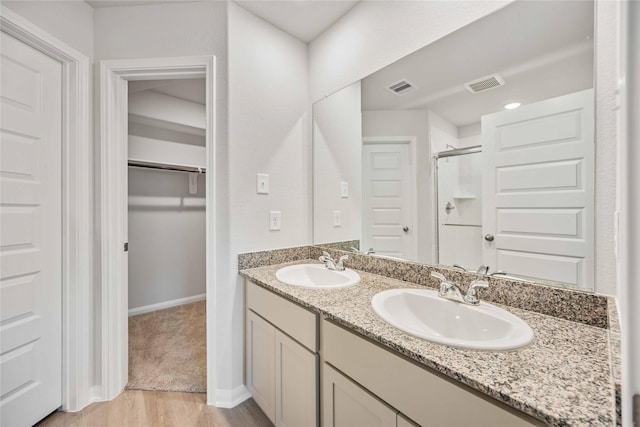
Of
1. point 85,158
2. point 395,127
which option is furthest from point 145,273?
point 395,127

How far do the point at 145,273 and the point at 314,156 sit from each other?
236 centimetres

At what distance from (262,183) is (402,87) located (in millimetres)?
992

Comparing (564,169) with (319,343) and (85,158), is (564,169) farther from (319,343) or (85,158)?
(85,158)

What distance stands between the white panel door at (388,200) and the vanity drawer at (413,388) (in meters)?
0.64

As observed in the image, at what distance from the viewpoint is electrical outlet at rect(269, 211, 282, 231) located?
1818mm

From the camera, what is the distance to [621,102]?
0.95 feet

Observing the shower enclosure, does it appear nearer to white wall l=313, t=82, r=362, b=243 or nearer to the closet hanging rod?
white wall l=313, t=82, r=362, b=243

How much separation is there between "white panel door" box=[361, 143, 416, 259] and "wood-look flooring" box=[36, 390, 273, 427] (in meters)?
1.18

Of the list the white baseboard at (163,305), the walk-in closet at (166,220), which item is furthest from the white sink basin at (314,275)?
the white baseboard at (163,305)

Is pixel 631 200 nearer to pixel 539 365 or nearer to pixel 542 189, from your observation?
pixel 539 365

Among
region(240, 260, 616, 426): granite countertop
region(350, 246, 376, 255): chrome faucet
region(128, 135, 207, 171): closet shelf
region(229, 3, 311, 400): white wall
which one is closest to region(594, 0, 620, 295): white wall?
region(240, 260, 616, 426): granite countertop

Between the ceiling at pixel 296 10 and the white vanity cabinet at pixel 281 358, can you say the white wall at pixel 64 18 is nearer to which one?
the ceiling at pixel 296 10

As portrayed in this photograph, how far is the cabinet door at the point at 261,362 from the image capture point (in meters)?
1.38

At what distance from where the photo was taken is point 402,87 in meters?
1.47
